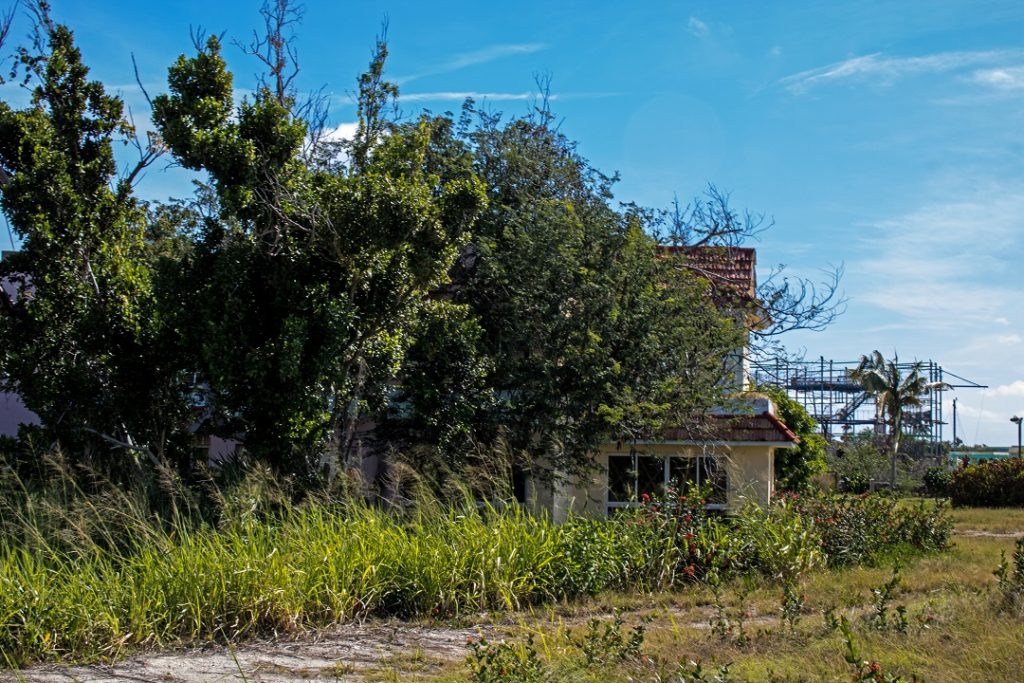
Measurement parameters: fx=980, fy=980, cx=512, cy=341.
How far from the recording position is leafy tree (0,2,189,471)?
42.9 feet

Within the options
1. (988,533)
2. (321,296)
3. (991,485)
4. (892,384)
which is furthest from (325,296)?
(892,384)

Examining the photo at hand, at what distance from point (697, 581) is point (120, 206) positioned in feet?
30.8

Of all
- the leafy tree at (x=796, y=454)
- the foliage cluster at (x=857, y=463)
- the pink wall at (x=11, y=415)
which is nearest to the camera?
the leafy tree at (x=796, y=454)

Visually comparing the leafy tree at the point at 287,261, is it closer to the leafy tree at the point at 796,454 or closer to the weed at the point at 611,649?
the weed at the point at 611,649

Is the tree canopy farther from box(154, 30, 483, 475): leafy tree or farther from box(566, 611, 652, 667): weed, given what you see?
box(566, 611, 652, 667): weed

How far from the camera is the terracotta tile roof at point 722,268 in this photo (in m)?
18.8

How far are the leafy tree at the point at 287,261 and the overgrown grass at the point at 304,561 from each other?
1253 mm

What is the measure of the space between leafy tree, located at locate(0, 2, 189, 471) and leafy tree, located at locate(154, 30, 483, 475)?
1.32 metres

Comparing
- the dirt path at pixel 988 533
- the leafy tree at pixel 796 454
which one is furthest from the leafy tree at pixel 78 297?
the dirt path at pixel 988 533

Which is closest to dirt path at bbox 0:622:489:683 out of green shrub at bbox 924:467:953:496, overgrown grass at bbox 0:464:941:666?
overgrown grass at bbox 0:464:941:666

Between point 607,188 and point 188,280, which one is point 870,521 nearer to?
point 607,188

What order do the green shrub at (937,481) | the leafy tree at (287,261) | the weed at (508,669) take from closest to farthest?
1. the weed at (508,669)
2. the leafy tree at (287,261)
3. the green shrub at (937,481)

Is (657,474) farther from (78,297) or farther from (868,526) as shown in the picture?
(78,297)

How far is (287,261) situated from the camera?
1216 centimetres
